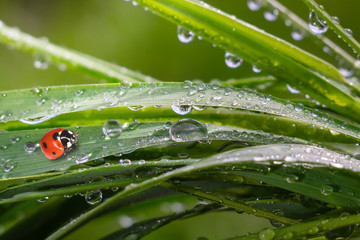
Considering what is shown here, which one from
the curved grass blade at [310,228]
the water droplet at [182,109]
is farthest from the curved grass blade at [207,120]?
the curved grass blade at [310,228]

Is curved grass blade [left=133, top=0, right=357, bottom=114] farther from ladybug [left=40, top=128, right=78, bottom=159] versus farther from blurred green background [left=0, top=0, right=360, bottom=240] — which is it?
blurred green background [left=0, top=0, right=360, bottom=240]

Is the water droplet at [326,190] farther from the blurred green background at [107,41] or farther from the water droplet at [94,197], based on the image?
the blurred green background at [107,41]

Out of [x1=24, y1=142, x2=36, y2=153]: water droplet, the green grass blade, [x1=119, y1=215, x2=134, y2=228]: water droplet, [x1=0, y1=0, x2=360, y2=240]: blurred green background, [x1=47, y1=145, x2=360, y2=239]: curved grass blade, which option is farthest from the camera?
[x1=0, y1=0, x2=360, y2=240]: blurred green background

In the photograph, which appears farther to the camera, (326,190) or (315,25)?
(315,25)

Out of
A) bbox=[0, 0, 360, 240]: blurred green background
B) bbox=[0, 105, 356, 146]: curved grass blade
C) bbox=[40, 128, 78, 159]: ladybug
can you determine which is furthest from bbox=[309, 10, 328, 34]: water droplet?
bbox=[0, 0, 360, 240]: blurred green background

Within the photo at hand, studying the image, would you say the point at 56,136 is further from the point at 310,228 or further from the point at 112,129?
the point at 310,228

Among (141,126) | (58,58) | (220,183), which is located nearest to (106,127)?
(141,126)

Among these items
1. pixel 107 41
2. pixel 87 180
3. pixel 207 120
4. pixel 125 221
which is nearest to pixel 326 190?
pixel 207 120
